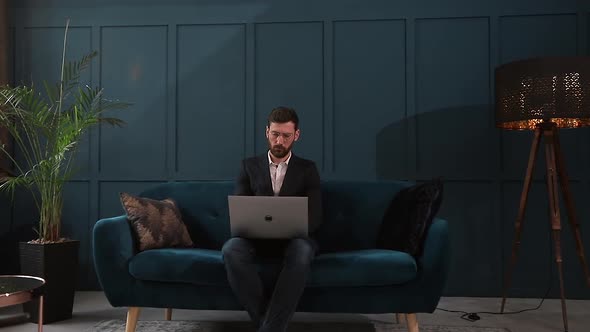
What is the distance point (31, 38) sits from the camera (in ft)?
13.0

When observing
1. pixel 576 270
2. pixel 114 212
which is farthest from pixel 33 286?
pixel 576 270

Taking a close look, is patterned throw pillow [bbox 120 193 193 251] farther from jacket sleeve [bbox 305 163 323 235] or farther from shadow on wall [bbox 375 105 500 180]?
shadow on wall [bbox 375 105 500 180]

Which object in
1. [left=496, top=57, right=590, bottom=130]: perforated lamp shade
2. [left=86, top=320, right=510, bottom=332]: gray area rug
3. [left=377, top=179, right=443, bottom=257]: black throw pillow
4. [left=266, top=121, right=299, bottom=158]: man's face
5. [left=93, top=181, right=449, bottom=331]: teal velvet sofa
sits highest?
[left=496, top=57, right=590, bottom=130]: perforated lamp shade

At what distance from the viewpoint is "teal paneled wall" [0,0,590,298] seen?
368 centimetres

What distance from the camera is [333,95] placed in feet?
12.5

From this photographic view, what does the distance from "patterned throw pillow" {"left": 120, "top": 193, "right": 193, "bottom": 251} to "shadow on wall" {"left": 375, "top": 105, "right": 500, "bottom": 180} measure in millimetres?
1574

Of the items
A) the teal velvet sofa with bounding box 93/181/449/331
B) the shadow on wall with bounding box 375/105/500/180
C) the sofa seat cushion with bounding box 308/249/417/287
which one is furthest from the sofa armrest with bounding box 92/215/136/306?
the shadow on wall with bounding box 375/105/500/180

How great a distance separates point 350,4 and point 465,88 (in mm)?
1050

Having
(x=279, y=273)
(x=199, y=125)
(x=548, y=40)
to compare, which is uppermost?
(x=548, y=40)

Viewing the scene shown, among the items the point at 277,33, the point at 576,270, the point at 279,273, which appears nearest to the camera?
the point at 279,273

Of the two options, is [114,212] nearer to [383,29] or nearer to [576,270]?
[383,29]

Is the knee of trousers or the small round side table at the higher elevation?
the knee of trousers

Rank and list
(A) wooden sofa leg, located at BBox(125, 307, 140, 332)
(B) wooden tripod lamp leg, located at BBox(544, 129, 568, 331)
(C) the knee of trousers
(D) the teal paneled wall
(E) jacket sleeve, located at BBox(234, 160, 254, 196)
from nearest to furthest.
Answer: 1. (C) the knee of trousers
2. (A) wooden sofa leg, located at BBox(125, 307, 140, 332)
3. (E) jacket sleeve, located at BBox(234, 160, 254, 196)
4. (B) wooden tripod lamp leg, located at BBox(544, 129, 568, 331)
5. (D) the teal paneled wall

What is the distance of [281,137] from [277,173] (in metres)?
0.20
